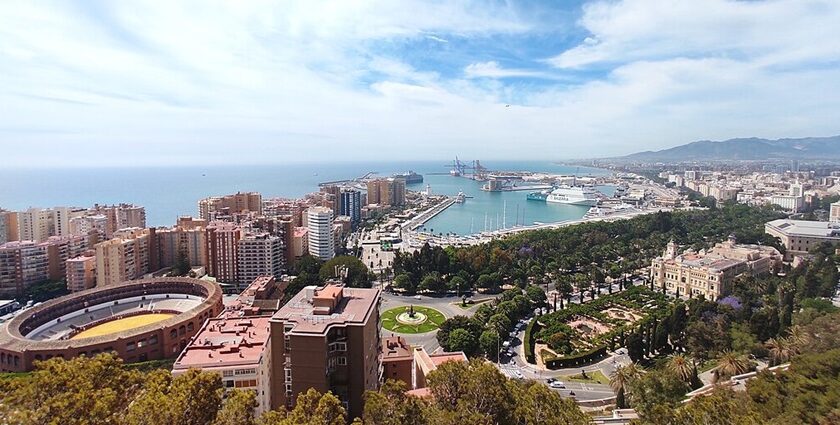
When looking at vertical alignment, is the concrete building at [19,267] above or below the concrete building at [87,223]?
below

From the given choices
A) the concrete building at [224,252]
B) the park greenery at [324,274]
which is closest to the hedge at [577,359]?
the park greenery at [324,274]

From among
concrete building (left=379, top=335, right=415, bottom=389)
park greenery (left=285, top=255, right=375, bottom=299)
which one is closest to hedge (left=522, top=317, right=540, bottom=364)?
concrete building (left=379, top=335, right=415, bottom=389)

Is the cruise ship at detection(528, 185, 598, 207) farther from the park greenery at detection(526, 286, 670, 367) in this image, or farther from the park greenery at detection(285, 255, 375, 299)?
the park greenery at detection(285, 255, 375, 299)

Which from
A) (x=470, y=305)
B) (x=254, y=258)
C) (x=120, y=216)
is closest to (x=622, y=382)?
(x=470, y=305)

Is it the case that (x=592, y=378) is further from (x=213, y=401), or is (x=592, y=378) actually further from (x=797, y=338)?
(x=213, y=401)

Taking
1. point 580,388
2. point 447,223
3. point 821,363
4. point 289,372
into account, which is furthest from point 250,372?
point 447,223

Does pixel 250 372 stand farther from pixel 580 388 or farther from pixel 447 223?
pixel 447 223

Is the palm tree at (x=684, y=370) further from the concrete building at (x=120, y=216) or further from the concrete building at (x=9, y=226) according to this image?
the concrete building at (x=9, y=226)
